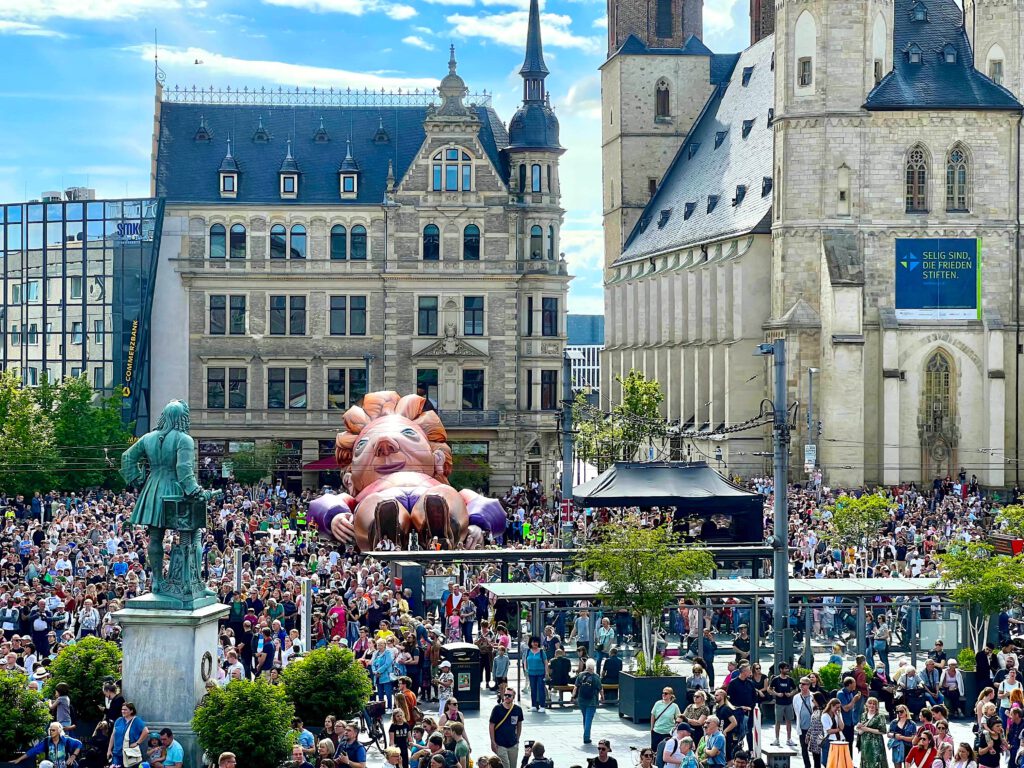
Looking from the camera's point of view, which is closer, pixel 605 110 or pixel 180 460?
pixel 180 460

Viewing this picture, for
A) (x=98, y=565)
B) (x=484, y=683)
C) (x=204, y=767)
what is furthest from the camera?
(x=98, y=565)

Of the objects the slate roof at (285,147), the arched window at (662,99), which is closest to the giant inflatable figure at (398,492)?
the slate roof at (285,147)

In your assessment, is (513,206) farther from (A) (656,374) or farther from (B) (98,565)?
(B) (98,565)

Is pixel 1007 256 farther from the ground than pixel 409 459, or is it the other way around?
pixel 1007 256

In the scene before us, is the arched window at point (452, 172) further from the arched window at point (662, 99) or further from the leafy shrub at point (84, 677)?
the leafy shrub at point (84, 677)

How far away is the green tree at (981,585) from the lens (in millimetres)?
31688

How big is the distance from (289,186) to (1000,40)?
1130 inches

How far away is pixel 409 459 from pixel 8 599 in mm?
19368

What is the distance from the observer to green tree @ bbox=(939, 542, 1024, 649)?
31688 mm

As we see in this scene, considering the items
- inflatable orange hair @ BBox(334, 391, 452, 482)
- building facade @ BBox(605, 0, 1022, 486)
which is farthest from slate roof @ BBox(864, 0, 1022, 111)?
inflatable orange hair @ BBox(334, 391, 452, 482)

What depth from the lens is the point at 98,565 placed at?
40.6m

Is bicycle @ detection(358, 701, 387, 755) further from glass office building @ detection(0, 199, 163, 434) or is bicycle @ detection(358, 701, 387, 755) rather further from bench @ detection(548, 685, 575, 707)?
glass office building @ detection(0, 199, 163, 434)

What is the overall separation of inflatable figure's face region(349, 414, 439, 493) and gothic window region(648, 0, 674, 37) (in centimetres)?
5564

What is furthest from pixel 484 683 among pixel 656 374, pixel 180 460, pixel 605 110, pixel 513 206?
pixel 605 110
